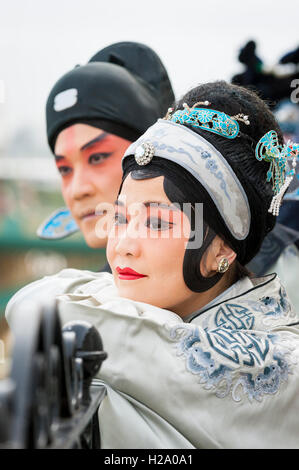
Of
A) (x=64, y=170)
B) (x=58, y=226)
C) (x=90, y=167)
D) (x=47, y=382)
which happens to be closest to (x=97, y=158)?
(x=90, y=167)

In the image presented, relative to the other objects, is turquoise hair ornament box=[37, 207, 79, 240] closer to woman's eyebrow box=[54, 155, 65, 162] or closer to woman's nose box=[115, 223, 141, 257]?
woman's eyebrow box=[54, 155, 65, 162]

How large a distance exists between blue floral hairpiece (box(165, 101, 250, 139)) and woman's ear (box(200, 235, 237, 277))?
0.28 metres

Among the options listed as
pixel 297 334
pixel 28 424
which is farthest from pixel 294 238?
pixel 28 424

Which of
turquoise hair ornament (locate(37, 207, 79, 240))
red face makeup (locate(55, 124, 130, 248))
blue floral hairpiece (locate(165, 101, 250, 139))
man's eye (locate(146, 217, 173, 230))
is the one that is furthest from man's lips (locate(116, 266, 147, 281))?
turquoise hair ornament (locate(37, 207, 79, 240))

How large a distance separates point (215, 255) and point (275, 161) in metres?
0.32

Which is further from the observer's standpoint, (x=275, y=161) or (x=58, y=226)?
(x=58, y=226)

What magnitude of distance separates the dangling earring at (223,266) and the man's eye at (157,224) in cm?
18

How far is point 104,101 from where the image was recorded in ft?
7.72

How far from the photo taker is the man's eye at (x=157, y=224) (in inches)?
58.5

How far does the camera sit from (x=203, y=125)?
62.6 inches

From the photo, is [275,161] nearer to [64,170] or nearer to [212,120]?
[212,120]

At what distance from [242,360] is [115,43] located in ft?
5.79

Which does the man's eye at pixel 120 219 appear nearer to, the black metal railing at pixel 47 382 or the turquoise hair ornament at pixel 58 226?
the black metal railing at pixel 47 382

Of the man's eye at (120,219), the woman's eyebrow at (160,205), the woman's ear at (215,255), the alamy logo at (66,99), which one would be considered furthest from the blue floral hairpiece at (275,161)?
the alamy logo at (66,99)
